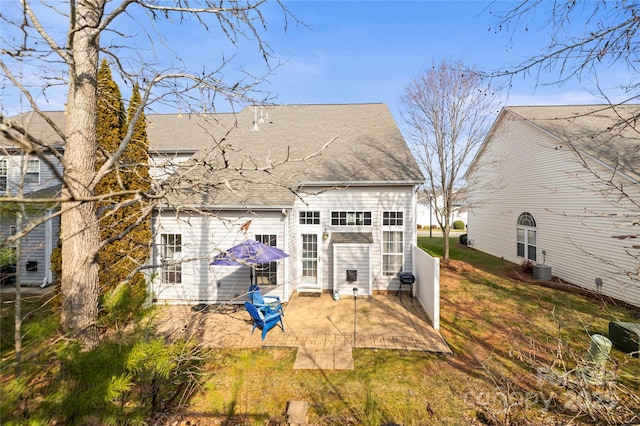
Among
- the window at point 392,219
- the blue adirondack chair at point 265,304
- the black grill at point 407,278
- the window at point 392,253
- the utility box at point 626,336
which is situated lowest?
the utility box at point 626,336

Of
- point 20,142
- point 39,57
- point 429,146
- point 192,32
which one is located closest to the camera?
point 20,142

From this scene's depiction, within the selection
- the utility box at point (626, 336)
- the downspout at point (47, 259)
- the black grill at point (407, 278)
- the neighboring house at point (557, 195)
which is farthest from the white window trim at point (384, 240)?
the downspout at point (47, 259)

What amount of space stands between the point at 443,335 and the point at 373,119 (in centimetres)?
1124

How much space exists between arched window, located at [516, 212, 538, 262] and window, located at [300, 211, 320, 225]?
11170mm

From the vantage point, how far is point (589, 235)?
1116cm

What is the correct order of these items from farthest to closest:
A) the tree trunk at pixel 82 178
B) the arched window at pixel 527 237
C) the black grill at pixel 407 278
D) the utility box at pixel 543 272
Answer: the arched window at pixel 527 237 → the utility box at pixel 543 272 → the black grill at pixel 407 278 → the tree trunk at pixel 82 178

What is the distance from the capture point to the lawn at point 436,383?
3.75 m

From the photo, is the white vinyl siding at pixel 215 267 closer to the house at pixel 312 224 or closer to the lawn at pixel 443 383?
the house at pixel 312 224

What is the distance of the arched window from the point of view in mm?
14284

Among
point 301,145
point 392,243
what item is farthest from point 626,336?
point 301,145

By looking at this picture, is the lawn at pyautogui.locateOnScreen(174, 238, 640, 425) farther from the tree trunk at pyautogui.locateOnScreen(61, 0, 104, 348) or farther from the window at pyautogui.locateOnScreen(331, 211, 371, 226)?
the window at pyautogui.locateOnScreen(331, 211, 371, 226)

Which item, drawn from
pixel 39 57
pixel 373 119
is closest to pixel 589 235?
pixel 373 119

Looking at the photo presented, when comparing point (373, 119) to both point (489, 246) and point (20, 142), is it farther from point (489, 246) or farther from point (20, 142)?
point (20, 142)

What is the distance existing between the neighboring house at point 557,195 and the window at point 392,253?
4.89m
